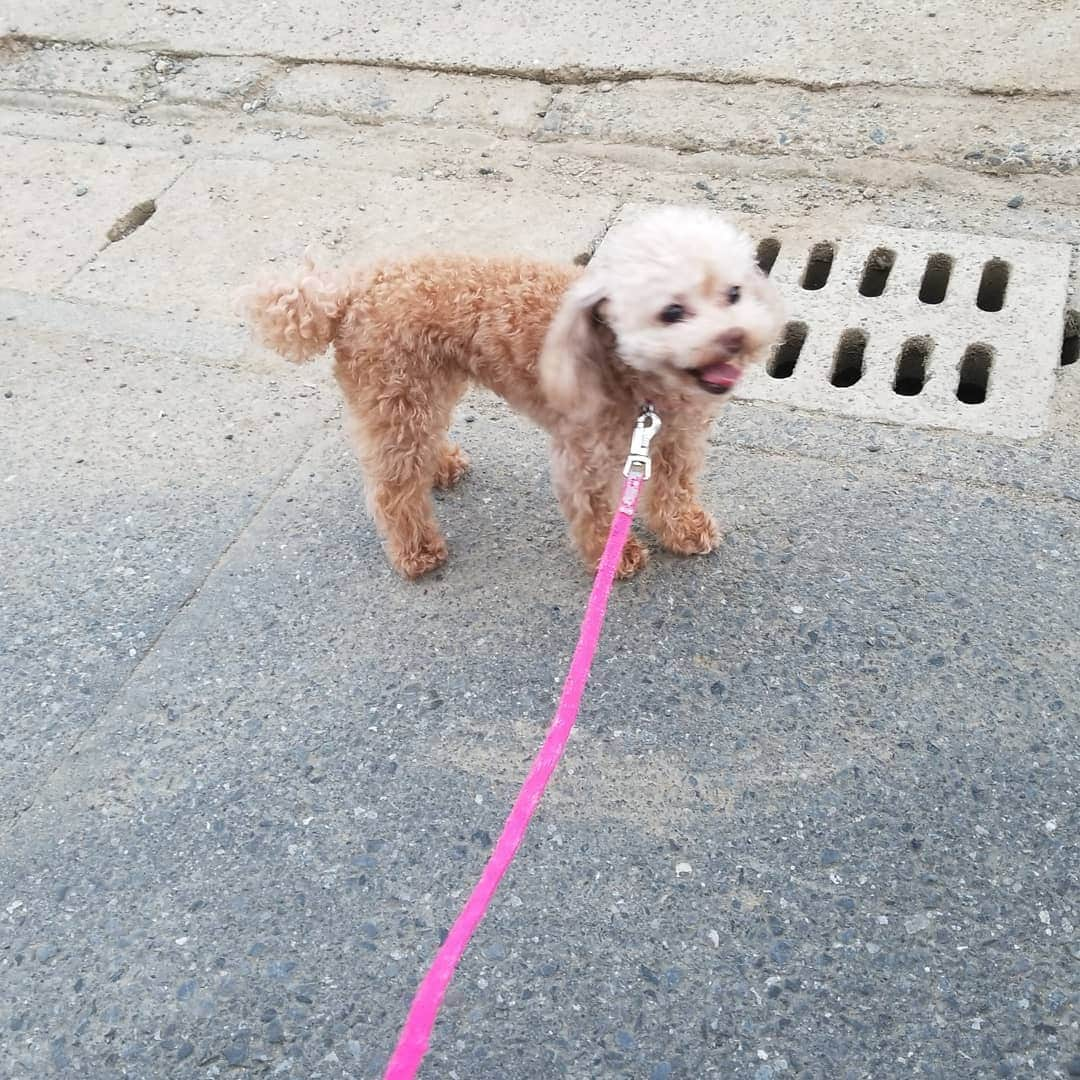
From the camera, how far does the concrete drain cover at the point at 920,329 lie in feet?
9.76

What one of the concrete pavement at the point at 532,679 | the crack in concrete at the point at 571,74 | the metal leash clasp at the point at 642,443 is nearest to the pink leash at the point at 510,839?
the metal leash clasp at the point at 642,443

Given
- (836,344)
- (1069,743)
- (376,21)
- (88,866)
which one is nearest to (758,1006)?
(1069,743)

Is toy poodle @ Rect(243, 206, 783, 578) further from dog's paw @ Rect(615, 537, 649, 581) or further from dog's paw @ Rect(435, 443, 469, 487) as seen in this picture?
dog's paw @ Rect(435, 443, 469, 487)

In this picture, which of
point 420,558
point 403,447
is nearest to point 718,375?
point 403,447

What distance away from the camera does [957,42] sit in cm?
420

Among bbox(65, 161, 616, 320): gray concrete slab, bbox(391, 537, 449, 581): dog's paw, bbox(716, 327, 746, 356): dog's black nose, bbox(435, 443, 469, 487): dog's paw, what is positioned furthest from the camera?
bbox(65, 161, 616, 320): gray concrete slab

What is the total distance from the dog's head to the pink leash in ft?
0.70

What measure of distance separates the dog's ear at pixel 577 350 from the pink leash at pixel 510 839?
200 millimetres

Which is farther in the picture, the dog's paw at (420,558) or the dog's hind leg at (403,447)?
the dog's paw at (420,558)

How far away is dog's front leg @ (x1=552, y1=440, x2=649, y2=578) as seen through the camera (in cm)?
246

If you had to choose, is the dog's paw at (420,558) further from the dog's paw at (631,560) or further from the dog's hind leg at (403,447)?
the dog's paw at (631,560)

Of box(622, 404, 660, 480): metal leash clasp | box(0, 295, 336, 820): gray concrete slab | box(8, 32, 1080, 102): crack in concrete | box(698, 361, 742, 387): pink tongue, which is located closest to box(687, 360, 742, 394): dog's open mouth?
box(698, 361, 742, 387): pink tongue

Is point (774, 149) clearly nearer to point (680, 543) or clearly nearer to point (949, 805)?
point (680, 543)

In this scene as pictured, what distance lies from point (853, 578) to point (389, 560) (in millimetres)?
1285
